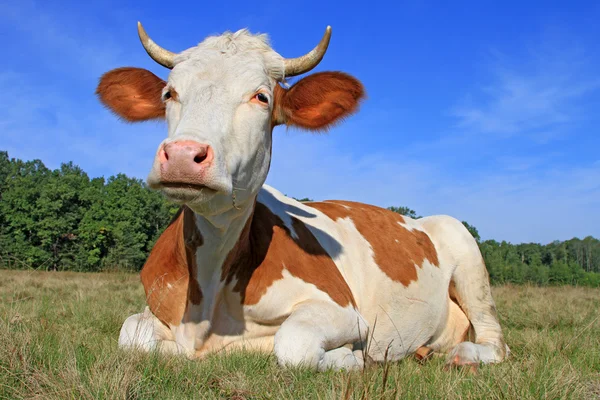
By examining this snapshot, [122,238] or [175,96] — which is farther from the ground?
[122,238]

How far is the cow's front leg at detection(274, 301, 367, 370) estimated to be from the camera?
131 inches

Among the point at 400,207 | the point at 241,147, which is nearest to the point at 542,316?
the point at 241,147

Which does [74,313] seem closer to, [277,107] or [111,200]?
[277,107]

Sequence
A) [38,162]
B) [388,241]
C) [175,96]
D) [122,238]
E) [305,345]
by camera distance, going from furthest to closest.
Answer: [38,162], [122,238], [388,241], [175,96], [305,345]

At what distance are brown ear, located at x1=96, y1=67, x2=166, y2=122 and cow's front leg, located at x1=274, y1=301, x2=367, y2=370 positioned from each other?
2198 millimetres

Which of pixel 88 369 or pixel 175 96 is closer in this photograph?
pixel 88 369

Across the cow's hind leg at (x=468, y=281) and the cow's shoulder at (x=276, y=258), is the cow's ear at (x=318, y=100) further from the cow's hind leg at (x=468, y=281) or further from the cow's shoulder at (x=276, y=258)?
the cow's hind leg at (x=468, y=281)

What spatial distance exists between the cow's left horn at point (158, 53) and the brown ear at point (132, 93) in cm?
15

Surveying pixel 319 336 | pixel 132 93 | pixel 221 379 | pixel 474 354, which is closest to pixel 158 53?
pixel 132 93

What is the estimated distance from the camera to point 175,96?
3.78 meters

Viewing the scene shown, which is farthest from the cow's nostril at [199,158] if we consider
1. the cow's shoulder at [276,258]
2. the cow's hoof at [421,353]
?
the cow's hoof at [421,353]

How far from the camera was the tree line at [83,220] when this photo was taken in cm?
5047

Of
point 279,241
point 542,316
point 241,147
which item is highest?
point 241,147

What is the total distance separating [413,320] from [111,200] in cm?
5764
